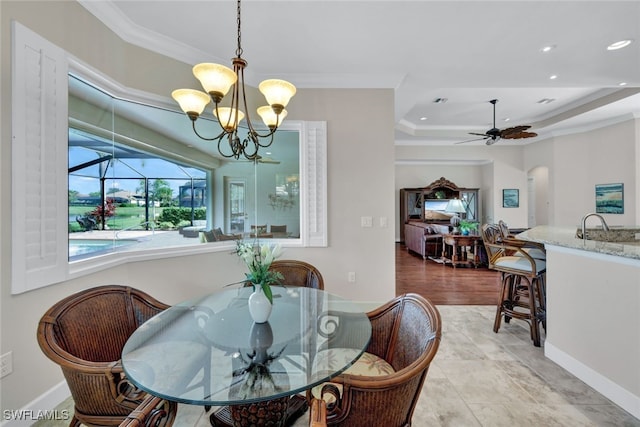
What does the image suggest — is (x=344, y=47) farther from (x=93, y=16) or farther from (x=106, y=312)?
(x=106, y=312)

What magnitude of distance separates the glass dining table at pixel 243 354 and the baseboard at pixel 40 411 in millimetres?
1035

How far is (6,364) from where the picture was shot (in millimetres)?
1536

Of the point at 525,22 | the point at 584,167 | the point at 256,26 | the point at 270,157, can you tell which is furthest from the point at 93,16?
the point at 584,167

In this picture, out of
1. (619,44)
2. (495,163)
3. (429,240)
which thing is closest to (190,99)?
(619,44)

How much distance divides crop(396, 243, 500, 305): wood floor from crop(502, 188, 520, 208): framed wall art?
3142 mm

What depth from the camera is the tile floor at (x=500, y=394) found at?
5.43 ft

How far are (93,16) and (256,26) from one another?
1211 millimetres

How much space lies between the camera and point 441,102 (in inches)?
196

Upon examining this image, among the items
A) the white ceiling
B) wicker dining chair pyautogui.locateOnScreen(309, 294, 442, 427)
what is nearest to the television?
the white ceiling

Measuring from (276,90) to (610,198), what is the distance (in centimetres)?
743

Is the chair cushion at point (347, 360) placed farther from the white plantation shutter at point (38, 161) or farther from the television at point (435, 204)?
the television at point (435, 204)

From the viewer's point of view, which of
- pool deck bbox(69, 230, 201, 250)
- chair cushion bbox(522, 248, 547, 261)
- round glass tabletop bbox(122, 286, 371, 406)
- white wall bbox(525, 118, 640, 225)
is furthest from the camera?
white wall bbox(525, 118, 640, 225)

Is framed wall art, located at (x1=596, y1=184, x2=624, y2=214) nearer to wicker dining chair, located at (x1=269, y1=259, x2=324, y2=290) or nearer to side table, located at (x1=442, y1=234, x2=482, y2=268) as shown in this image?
side table, located at (x1=442, y1=234, x2=482, y2=268)

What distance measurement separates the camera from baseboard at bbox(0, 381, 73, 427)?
155 cm
